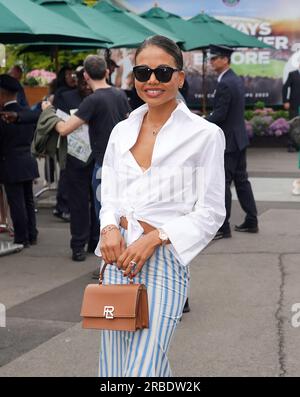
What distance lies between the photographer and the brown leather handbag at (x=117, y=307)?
310cm

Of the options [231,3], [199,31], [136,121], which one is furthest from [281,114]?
[136,121]

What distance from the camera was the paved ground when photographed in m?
5.02

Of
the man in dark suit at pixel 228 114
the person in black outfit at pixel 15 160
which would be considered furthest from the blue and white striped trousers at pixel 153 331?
the man in dark suit at pixel 228 114

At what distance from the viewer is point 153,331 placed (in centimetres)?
316

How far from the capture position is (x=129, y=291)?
3123mm

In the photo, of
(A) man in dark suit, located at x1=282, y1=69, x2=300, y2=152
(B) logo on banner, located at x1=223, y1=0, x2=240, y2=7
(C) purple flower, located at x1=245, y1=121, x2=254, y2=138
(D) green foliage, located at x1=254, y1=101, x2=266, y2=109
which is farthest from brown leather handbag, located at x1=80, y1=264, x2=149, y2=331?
(B) logo on banner, located at x1=223, y1=0, x2=240, y2=7

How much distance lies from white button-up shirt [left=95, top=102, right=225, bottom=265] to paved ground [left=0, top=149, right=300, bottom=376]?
182 centimetres

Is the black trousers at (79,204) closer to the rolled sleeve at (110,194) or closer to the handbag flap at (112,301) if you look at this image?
the rolled sleeve at (110,194)

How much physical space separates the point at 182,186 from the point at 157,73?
48cm

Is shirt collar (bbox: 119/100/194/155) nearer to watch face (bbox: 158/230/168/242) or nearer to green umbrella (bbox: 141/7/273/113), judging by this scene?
watch face (bbox: 158/230/168/242)

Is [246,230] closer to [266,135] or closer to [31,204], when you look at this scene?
[31,204]

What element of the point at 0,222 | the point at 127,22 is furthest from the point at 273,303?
the point at 127,22

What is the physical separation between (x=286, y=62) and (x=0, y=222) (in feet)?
43.8

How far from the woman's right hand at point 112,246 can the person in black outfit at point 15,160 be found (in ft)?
17.6
